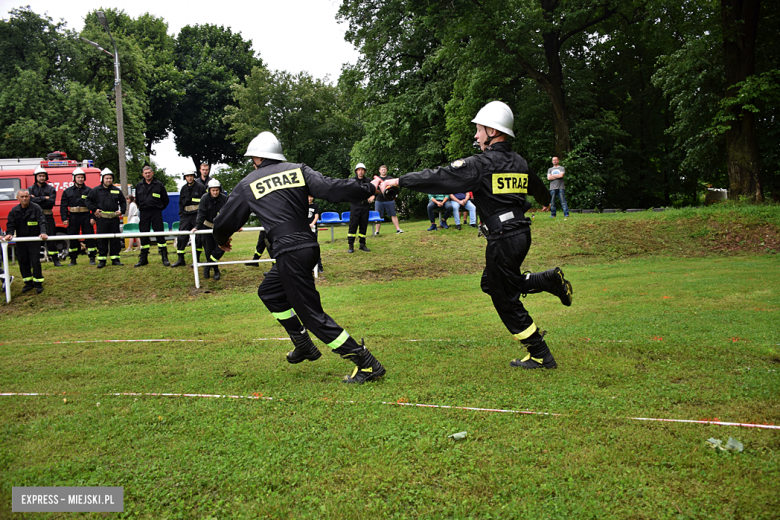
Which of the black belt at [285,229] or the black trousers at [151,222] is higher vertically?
the black trousers at [151,222]

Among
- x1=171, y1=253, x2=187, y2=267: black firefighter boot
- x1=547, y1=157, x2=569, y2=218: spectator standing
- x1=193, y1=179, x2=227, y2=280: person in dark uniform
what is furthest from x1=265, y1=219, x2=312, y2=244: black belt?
x1=547, y1=157, x2=569, y2=218: spectator standing

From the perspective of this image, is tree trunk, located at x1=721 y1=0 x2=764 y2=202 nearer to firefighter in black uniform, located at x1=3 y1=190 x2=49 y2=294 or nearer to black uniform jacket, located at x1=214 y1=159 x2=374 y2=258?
black uniform jacket, located at x1=214 y1=159 x2=374 y2=258

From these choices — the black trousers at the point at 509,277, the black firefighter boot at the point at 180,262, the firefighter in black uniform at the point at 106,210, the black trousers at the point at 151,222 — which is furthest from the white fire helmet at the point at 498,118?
the firefighter in black uniform at the point at 106,210

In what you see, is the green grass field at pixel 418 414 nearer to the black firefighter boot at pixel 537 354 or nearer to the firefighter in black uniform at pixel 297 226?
the black firefighter boot at pixel 537 354

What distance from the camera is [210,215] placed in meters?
12.1

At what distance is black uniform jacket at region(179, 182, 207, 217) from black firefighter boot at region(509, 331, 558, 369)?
10042mm

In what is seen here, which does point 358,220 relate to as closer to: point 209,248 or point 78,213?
point 209,248

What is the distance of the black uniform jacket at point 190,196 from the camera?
13062 mm

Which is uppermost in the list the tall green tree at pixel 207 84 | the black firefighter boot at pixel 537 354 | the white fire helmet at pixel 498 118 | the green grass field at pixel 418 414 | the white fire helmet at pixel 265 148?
the tall green tree at pixel 207 84

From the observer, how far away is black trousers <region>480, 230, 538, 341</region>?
515 centimetres

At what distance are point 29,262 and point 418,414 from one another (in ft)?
36.6

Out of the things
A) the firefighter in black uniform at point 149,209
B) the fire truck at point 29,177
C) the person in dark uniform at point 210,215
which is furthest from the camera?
the fire truck at point 29,177

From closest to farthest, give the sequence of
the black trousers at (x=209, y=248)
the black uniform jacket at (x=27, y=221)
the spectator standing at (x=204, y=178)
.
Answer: the black uniform jacket at (x=27, y=221)
the black trousers at (x=209, y=248)
the spectator standing at (x=204, y=178)

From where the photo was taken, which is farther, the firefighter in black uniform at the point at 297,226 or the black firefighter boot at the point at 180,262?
the black firefighter boot at the point at 180,262
